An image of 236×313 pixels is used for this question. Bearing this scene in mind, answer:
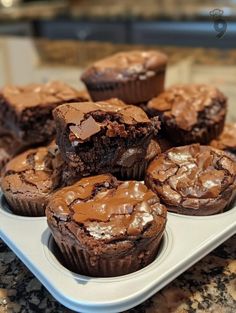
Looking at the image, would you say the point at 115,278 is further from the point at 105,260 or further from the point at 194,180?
the point at 194,180

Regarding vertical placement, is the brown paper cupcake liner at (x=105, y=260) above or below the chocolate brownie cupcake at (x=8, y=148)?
above

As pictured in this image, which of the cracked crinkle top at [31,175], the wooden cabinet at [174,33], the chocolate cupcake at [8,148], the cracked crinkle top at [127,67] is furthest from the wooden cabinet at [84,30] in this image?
the cracked crinkle top at [31,175]

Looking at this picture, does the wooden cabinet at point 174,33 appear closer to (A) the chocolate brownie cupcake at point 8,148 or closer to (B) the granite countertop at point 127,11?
(B) the granite countertop at point 127,11

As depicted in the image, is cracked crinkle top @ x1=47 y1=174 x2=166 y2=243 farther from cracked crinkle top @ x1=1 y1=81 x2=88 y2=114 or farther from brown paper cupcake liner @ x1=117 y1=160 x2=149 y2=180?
cracked crinkle top @ x1=1 y1=81 x2=88 y2=114

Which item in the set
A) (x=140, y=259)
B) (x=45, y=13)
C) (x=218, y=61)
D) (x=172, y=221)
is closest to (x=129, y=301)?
(x=140, y=259)

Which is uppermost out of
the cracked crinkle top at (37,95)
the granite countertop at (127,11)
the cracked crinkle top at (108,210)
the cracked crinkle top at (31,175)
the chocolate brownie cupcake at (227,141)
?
the cracked crinkle top at (37,95)

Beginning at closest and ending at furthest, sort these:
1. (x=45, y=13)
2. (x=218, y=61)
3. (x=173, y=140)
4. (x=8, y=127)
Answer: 1. (x=173, y=140)
2. (x=8, y=127)
3. (x=218, y=61)
4. (x=45, y=13)

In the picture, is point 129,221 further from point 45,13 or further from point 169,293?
point 45,13

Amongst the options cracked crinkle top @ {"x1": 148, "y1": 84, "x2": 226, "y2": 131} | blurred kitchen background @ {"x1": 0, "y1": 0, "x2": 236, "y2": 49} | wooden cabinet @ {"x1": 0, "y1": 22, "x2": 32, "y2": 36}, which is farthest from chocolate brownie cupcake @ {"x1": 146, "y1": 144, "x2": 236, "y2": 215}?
wooden cabinet @ {"x1": 0, "y1": 22, "x2": 32, "y2": 36}
